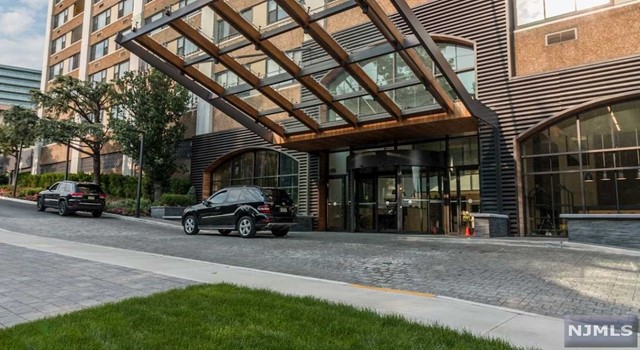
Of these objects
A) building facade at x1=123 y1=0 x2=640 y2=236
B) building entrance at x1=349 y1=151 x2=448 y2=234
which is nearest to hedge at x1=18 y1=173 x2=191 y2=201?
building facade at x1=123 y1=0 x2=640 y2=236

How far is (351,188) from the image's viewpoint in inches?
734

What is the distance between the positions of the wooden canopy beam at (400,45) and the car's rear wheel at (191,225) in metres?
9.46

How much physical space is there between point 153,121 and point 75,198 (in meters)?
6.31

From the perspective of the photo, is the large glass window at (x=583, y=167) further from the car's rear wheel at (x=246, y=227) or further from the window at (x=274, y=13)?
the window at (x=274, y=13)

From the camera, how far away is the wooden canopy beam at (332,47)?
12.5 meters

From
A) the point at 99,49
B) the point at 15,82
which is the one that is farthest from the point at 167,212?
the point at 15,82

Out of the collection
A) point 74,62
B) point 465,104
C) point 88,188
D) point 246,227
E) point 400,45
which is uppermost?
point 74,62

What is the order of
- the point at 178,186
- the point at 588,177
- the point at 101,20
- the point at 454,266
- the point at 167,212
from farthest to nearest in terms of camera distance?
1. the point at 101,20
2. the point at 178,186
3. the point at 167,212
4. the point at 588,177
5. the point at 454,266

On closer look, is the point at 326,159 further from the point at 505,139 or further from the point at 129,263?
the point at 129,263

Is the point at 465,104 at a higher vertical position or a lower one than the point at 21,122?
lower

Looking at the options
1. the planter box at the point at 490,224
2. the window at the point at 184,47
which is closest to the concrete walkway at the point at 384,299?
the planter box at the point at 490,224

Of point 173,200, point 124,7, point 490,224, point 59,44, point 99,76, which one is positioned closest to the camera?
point 490,224

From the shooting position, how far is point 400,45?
12.6 meters

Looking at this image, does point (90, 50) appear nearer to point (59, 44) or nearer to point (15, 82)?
point (59, 44)
